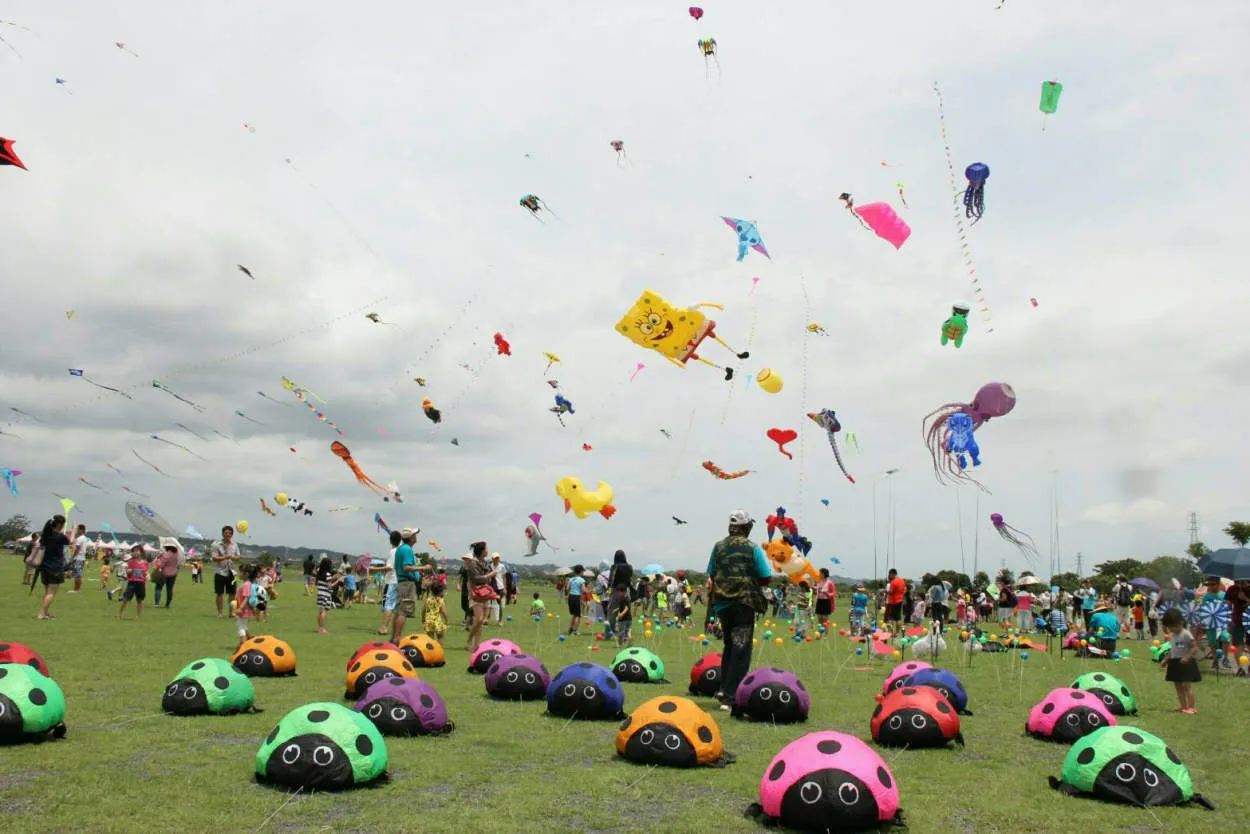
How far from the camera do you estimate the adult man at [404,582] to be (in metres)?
15.5

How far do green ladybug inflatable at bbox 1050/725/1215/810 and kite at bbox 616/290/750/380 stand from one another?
11.7 metres

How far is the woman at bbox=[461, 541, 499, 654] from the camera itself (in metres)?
16.3

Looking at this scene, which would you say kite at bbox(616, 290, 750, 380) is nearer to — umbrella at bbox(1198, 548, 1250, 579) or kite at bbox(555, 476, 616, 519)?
kite at bbox(555, 476, 616, 519)

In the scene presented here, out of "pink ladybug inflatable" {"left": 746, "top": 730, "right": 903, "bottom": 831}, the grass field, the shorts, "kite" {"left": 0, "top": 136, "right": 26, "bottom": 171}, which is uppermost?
"kite" {"left": 0, "top": 136, "right": 26, "bottom": 171}

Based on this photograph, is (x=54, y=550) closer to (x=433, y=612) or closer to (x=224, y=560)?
(x=224, y=560)

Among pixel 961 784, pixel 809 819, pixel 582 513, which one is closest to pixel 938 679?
pixel 961 784

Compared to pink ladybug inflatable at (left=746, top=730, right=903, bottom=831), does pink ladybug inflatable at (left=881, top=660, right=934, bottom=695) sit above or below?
above

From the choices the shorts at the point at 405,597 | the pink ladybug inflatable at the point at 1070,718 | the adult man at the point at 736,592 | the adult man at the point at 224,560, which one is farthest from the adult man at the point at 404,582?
the pink ladybug inflatable at the point at 1070,718

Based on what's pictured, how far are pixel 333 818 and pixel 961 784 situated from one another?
4.97 metres

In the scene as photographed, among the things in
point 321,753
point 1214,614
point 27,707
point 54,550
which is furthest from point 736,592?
point 54,550

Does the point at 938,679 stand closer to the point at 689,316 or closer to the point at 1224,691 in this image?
the point at 1224,691

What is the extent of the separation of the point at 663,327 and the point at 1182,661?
10.3 m

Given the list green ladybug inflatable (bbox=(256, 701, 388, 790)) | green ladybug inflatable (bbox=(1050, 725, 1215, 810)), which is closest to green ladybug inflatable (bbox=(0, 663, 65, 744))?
green ladybug inflatable (bbox=(256, 701, 388, 790))

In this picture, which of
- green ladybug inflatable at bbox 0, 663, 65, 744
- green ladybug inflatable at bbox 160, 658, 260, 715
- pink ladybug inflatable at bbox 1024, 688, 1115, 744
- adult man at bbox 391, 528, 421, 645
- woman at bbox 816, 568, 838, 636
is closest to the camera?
green ladybug inflatable at bbox 0, 663, 65, 744
